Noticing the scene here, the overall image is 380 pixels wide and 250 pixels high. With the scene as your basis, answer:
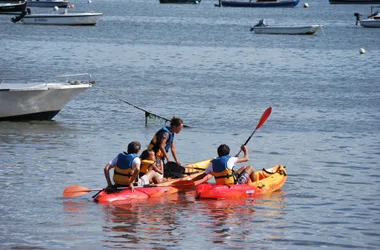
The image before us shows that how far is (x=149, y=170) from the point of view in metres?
19.1

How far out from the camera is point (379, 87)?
42312 mm

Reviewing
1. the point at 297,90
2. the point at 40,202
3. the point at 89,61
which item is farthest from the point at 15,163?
the point at 89,61

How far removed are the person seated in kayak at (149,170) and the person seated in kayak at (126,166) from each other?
0.69m

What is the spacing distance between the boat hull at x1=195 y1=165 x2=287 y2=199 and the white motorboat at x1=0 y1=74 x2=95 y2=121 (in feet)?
32.1

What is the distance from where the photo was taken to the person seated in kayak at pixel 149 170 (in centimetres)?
1901

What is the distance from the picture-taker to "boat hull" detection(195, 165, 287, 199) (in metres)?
18.8

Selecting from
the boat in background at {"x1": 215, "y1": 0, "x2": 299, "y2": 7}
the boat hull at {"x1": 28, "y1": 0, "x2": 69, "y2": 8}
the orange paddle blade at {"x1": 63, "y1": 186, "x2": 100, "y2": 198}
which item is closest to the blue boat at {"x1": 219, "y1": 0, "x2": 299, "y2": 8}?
the boat in background at {"x1": 215, "y1": 0, "x2": 299, "y2": 7}

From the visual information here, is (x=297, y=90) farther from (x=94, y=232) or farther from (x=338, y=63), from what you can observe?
(x=94, y=232)

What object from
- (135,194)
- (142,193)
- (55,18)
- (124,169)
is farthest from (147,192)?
(55,18)

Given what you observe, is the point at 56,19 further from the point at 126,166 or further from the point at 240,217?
the point at 240,217

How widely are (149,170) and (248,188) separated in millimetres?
2130

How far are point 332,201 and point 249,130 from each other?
32.0ft

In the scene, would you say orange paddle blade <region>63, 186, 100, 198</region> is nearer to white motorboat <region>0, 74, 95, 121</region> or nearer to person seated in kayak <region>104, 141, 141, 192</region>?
person seated in kayak <region>104, 141, 141, 192</region>

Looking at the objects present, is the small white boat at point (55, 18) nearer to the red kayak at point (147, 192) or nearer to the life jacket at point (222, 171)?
the red kayak at point (147, 192)
